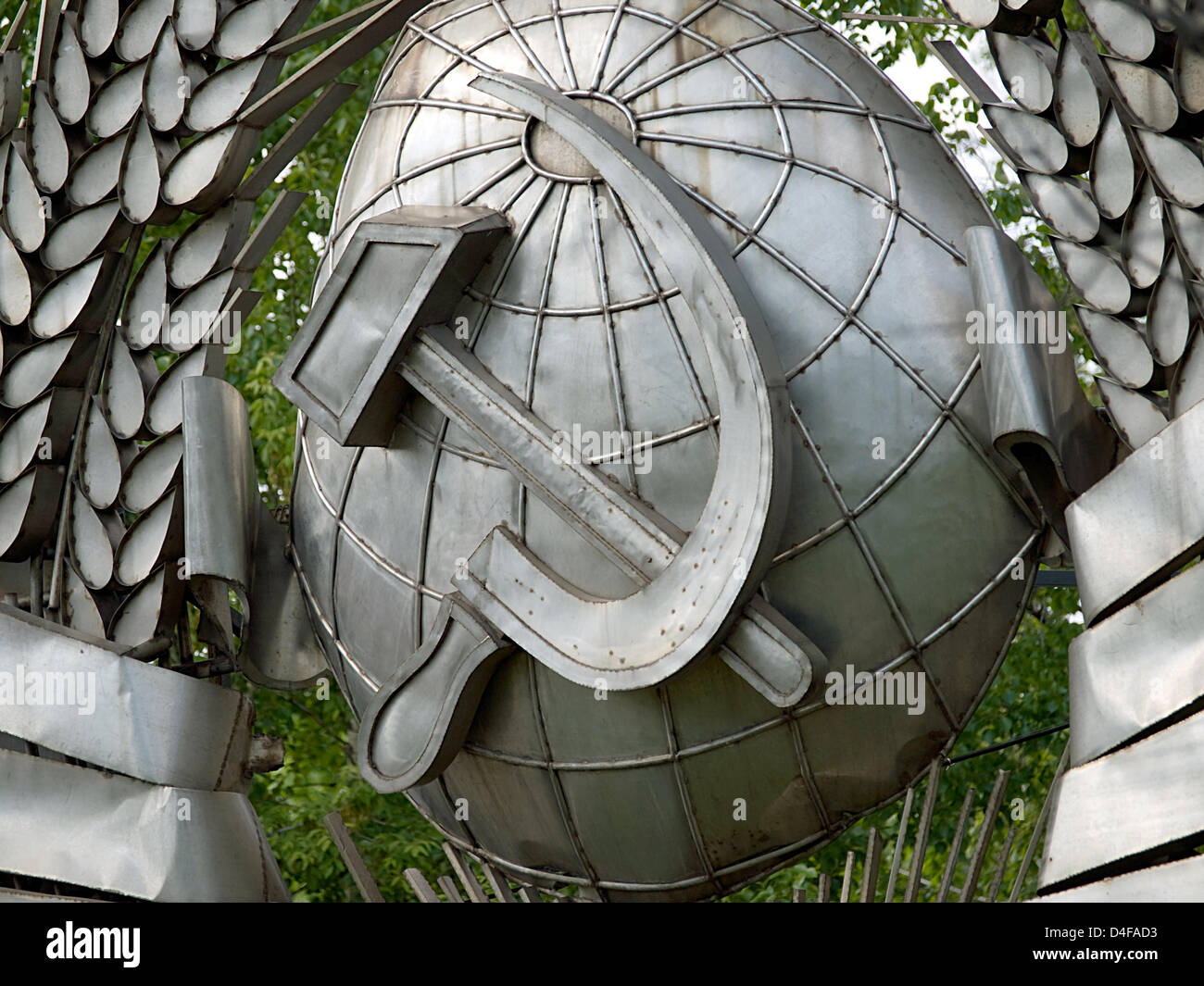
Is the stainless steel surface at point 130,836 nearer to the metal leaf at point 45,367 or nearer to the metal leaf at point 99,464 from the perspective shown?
the metal leaf at point 99,464

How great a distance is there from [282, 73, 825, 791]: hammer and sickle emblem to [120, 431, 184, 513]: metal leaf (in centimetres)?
→ 141

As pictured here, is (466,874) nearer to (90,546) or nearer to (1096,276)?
(90,546)

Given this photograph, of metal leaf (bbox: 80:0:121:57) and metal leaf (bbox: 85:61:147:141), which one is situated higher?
metal leaf (bbox: 80:0:121:57)

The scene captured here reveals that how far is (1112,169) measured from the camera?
295 inches

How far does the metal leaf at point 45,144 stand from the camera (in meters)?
9.53

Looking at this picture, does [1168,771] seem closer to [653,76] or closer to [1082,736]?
[1082,736]

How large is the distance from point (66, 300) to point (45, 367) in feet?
1.22

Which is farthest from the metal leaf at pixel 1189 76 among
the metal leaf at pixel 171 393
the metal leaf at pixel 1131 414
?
the metal leaf at pixel 171 393

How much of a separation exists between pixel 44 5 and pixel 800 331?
4.72 metres

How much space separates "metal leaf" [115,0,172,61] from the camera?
9.37 meters

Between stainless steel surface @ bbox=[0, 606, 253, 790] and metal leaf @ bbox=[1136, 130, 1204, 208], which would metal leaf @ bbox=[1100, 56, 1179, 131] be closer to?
metal leaf @ bbox=[1136, 130, 1204, 208]

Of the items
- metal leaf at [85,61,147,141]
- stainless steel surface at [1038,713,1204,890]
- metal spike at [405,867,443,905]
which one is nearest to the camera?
stainless steel surface at [1038,713,1204,890]

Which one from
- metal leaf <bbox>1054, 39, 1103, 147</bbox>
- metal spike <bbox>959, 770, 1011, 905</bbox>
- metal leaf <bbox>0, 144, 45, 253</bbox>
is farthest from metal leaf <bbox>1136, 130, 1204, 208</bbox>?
metal leaf <bbox>0, 144, 45, 253</bbox>

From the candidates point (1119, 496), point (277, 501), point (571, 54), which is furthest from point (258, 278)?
point (1119, 496)
